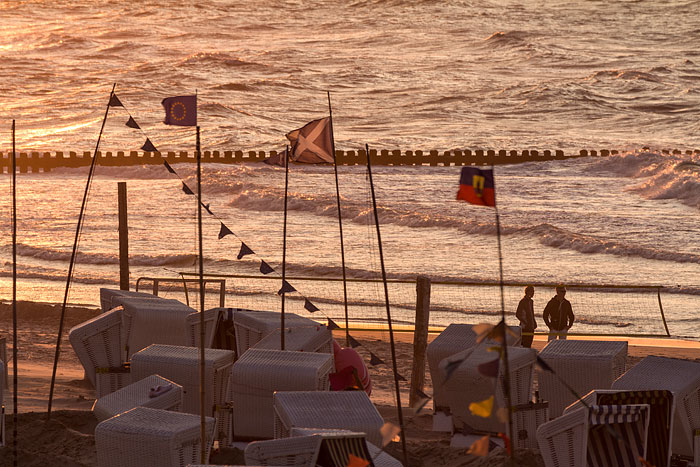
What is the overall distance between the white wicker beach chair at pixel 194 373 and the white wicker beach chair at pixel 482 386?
1.99 meters

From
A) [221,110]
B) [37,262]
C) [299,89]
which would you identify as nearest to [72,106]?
[221,110]

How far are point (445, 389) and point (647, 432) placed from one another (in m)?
2.66

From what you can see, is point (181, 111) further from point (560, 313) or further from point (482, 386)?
point (560, 313)

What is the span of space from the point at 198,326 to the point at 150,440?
3.42 meters

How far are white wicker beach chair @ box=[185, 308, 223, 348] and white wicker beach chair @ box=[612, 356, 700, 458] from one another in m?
4.32

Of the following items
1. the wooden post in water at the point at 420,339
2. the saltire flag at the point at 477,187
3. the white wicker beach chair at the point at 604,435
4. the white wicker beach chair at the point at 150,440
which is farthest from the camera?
the wooden post in water at the point at 420,339

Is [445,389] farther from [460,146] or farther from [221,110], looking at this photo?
[221,110]

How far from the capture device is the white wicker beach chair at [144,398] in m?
9.13

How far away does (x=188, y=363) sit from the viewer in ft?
32.6

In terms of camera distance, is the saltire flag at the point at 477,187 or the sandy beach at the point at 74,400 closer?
the saltire flag at the point at 477,187

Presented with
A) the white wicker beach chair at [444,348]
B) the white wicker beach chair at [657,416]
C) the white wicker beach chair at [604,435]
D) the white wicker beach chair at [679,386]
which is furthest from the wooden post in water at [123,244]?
the white wicker beach chair at [604,435]

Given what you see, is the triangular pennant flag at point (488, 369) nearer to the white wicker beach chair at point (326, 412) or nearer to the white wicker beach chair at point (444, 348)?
the white wicker beach chair at point (326, 412)

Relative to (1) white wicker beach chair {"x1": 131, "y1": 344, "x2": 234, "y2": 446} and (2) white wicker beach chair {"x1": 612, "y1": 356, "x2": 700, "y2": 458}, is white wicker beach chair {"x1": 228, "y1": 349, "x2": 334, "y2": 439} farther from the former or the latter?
(2) white wicker beach chair {"x1": 612, "y1": 356, "x2": 700, "y2": 458}

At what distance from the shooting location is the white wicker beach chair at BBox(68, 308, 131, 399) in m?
11.1
